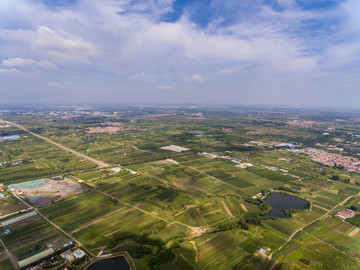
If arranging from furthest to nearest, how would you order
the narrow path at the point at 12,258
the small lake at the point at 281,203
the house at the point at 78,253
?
the small lake at the point at 281,203
the house at the point at 78,253
the narrow path at the point at 12,258

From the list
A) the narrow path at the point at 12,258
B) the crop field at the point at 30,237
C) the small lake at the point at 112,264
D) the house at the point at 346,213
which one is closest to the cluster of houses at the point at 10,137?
the crop field at the point at 30,237

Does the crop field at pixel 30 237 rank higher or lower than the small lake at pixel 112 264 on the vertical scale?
higher

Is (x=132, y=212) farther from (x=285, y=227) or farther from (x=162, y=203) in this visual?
(x=285, y=227)

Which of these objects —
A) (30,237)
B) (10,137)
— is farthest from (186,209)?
(10,137)

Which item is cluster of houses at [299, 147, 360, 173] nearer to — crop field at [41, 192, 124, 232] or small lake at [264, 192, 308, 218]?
small lake at [264, 192, 308, 218]

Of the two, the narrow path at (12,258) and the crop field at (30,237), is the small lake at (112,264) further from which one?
the narrow path at (12,258)

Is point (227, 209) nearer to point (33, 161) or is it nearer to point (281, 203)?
point (281, 203)

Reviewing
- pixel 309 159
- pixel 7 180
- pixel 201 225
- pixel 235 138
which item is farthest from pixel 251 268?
pixel 235 138
